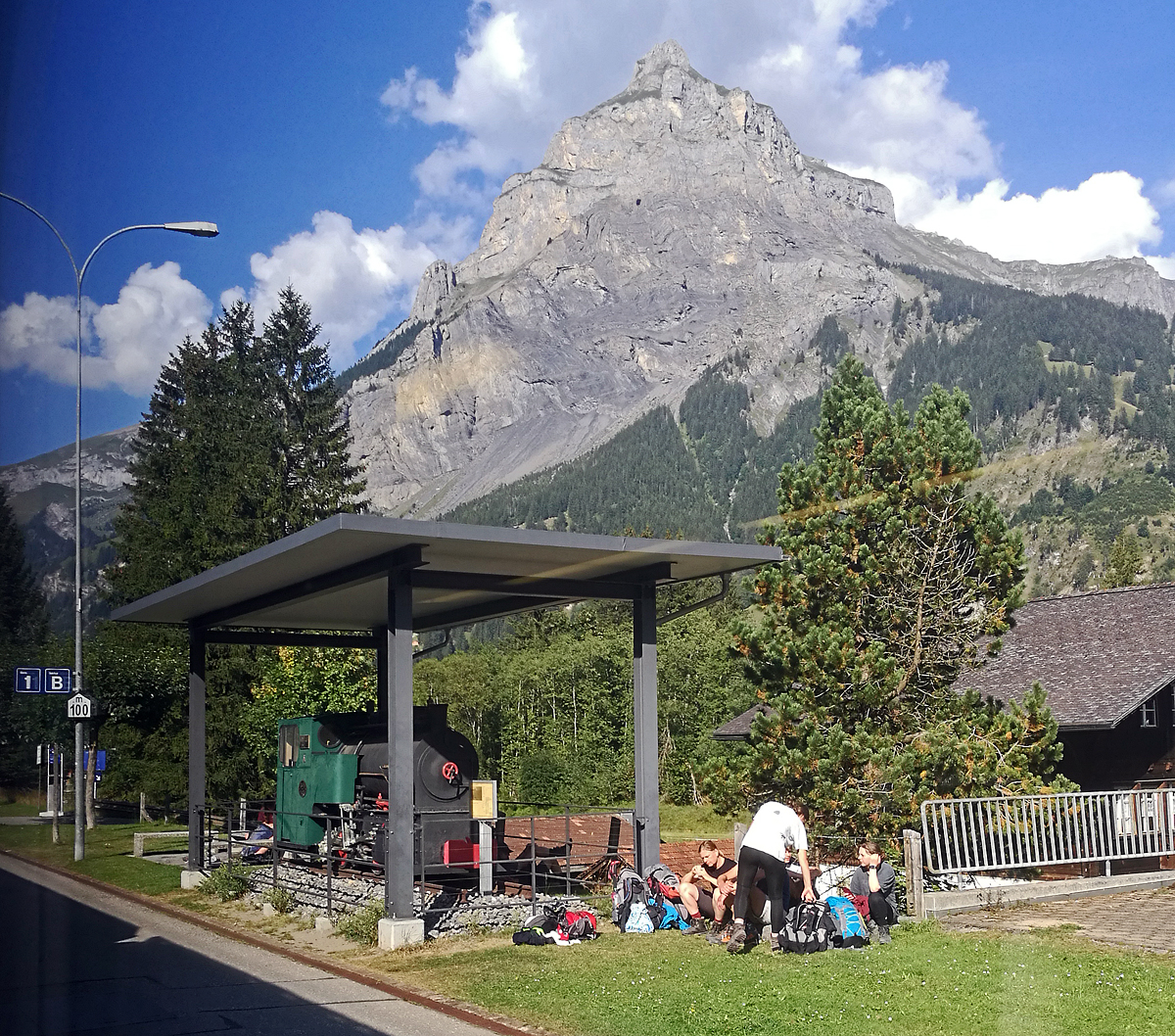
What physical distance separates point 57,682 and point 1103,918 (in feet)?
38.4

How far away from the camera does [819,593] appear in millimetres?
18078

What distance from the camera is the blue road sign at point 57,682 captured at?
3.36 meters

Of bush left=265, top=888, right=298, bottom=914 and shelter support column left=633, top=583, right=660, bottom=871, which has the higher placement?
shelter support column left=633, top=583, right=660, bottom=871

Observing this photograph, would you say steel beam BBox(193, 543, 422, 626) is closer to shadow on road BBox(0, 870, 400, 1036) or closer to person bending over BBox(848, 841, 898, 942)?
shadow on road BBox(0, 870, 400, 1036)

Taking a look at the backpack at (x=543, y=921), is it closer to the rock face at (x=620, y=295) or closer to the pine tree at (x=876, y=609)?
the pine tree at (x=876, y=609)

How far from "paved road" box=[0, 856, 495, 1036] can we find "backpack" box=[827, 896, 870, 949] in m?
3.92

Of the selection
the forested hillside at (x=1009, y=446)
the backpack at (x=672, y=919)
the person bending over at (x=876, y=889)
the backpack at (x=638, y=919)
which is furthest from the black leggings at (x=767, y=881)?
the forested hillside at (x=1009, y=446)

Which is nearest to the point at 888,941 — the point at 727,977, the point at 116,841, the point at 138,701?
the point at 727,977

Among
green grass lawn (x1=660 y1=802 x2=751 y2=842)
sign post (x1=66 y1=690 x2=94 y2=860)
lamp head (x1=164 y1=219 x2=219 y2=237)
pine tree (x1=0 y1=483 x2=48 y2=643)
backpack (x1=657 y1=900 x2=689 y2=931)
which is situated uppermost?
lamp head (x1=164 y1=219 x2=219 y2=237)

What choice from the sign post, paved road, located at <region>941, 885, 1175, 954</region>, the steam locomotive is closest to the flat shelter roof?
the steam locomotive

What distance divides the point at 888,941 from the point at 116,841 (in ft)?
57.5

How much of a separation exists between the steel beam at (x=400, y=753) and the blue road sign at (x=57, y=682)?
8.11 metres

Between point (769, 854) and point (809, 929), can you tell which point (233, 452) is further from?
point (809, 929)

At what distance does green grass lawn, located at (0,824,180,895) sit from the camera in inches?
129
